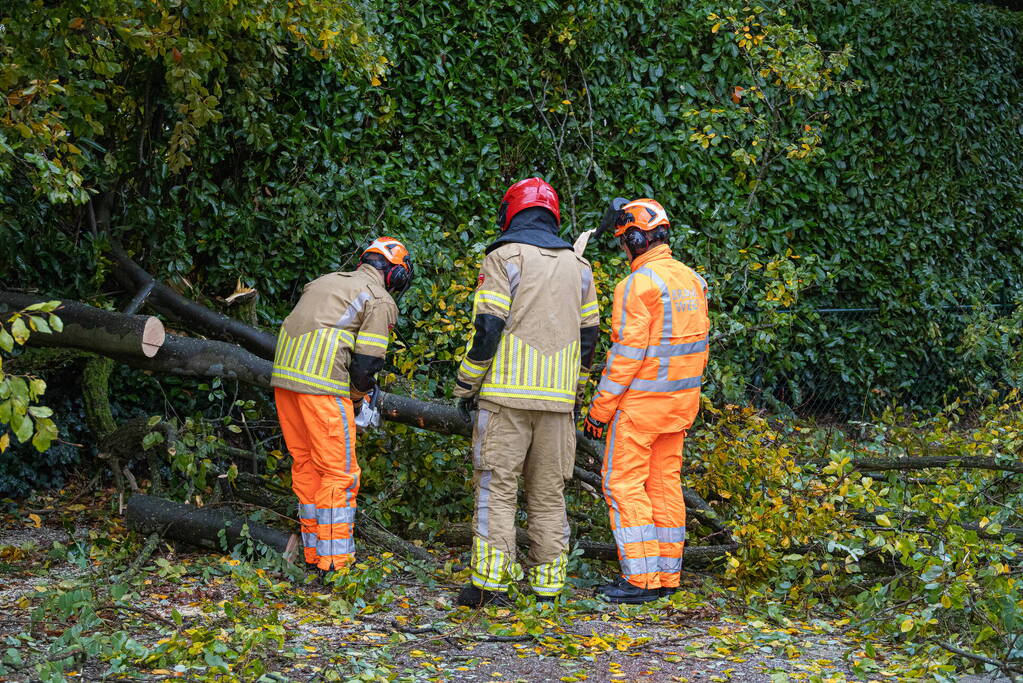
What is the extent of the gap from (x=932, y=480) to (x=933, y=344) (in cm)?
376

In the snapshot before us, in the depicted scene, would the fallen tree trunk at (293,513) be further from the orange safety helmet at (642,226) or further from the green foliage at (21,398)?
the green foliage at (21,398)

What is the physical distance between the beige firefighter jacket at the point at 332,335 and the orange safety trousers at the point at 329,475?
91mm

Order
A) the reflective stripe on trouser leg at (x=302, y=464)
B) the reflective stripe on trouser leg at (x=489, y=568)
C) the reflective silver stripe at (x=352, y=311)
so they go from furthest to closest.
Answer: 1. the reflective stripe on trouser leg at (x=302, y=464)
2. the reflective silver stripe at (x=352, y=311)
3. the reflective stripe on trouser leg at (x=489, y=568)

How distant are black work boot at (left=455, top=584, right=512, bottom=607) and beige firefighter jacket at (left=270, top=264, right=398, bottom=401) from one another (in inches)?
43.0

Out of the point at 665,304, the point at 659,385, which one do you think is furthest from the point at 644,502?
the point at 665,304

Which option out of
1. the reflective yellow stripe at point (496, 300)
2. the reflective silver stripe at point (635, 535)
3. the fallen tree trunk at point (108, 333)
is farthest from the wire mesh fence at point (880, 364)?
the fallen tree trunk at point (108, 333)

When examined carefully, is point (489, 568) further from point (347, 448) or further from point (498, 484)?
point (347, 448)

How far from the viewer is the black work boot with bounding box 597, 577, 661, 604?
4781mm

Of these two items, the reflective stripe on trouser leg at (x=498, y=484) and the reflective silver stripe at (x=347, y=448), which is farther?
the reflective silver stripe at (x=347, y=448)

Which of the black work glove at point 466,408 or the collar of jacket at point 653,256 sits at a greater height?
the collar of jacket at point 653,256

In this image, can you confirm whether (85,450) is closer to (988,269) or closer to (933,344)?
(933,344)

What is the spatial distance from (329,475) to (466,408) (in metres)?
0.72

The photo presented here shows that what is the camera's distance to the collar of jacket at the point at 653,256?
496 centimetres

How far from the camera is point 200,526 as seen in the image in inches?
201
